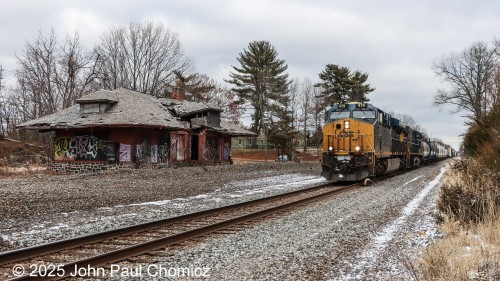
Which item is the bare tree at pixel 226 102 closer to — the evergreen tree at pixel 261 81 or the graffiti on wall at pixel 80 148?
the evergreen tree at pixel 261 81

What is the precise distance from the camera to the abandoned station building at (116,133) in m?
25.5

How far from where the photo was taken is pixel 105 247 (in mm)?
6500

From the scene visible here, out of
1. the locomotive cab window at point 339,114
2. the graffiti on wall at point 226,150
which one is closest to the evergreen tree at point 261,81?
the graffiti on wall at point 226,150

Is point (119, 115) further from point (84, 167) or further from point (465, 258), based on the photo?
point (465, 258)

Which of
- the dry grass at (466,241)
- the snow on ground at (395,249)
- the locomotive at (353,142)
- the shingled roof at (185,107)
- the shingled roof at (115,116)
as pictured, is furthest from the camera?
the shingled roof at (185,107)

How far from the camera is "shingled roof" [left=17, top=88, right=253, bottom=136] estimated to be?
2509 centimetres

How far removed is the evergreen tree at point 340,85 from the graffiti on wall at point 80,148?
41.0 m

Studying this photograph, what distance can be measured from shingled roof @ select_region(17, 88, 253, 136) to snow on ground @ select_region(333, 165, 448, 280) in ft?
61.2

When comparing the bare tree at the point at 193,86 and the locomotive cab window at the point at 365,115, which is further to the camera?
the bare tree at the point at 193,86

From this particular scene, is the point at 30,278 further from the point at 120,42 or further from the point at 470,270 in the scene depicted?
the point at 120,42

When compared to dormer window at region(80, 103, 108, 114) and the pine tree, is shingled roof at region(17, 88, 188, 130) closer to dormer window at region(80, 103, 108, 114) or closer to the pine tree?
dormer window at region(80, 103, 108, 114)

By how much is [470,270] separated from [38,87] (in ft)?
148

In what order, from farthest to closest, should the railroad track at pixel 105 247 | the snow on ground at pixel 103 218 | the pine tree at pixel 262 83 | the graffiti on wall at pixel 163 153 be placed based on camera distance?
the pine tree at pixel 262 83
the graffiti on wall at pixel 163 153
the snow on ground at pixel 103 218
the railroad track at pixel 105 247

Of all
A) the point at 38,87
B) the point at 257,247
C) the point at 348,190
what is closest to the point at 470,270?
the point at 257,247
